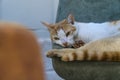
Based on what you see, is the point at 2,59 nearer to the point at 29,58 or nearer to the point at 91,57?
the point at 29,58

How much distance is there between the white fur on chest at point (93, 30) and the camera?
1.95 m

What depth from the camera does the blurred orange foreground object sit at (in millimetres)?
181

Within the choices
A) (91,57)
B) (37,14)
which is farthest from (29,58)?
(37,14)

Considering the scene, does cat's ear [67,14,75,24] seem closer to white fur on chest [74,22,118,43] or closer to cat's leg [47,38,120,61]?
white fur on chest [74,22,118,43]

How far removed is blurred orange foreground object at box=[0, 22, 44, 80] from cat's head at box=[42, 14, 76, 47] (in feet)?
5.78

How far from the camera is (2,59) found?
0.18 meters

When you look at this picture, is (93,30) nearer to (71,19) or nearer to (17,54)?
(71,19)

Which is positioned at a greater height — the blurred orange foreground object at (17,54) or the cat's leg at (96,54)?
the blurred orange foreground object at (17,54)

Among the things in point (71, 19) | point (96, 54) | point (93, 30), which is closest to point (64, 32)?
point (71, 19)

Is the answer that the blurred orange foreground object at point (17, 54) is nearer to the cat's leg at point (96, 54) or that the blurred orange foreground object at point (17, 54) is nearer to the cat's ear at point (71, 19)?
the cat's leg at point (96, 54)

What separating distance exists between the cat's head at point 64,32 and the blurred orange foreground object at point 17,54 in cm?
176

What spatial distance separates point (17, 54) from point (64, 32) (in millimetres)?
1864

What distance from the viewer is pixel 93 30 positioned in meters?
2.01

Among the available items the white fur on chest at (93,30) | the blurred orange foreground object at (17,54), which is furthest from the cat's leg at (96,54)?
the blurred orange foreground object at (17,54)
